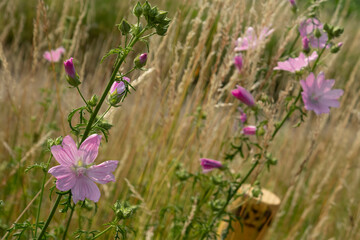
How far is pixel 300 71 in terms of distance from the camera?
1099mm

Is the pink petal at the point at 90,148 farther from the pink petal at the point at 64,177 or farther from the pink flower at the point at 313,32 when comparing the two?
the pink flower at the point at 313,32

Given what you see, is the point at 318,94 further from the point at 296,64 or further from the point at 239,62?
the point at 239,62

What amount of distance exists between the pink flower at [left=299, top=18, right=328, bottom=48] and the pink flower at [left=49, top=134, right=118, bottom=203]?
0.75 m

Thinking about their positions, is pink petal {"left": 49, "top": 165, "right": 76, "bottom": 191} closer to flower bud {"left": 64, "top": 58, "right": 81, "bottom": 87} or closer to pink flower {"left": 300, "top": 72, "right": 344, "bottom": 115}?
flower bud {"left": 64, "top": 58, "right": 81, "bottom": 87}

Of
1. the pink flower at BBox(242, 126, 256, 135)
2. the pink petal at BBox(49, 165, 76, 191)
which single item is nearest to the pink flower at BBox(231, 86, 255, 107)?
the pink flower at BBox(242, 126, 256, 135)

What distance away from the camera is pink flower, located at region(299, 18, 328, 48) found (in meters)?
1.18

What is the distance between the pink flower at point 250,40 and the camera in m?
1.29

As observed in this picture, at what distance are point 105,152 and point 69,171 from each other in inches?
40.7

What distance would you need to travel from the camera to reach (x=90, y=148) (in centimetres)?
67

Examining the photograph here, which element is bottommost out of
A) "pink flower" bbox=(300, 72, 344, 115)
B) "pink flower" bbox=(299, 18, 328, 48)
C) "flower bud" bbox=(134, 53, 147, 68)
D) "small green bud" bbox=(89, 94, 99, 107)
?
"small green bud" bbox=(89, 94, 99, 107)

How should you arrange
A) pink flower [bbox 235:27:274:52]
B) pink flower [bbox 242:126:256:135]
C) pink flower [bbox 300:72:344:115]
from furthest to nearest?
pink flower [bbox 235:27:274:52], pink flower [bbox 242:126:256:135], pink flower [bbox 300:72:344:115]

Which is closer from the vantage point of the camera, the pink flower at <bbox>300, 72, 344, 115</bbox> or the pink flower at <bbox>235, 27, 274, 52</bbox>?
the pink flower at <bbox>300, 72, 344, 115</bbox>

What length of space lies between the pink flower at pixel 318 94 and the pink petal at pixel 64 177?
61 centimetres

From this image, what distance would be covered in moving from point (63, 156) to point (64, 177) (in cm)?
3
